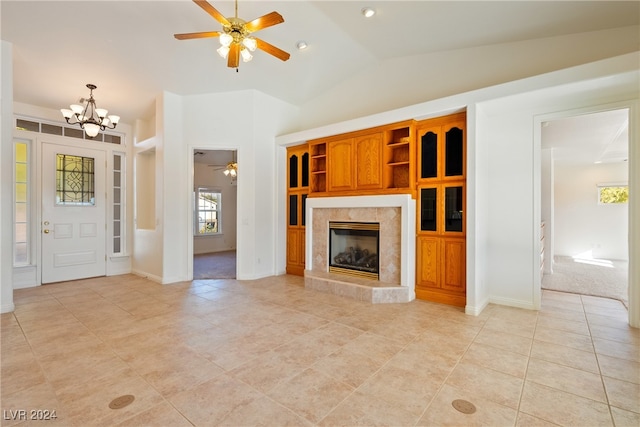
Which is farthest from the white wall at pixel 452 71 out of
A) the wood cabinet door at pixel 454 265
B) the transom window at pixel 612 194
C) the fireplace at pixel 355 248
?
the transom window at pixel 612 194

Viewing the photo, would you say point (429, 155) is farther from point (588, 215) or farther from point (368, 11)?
point (588, 215)

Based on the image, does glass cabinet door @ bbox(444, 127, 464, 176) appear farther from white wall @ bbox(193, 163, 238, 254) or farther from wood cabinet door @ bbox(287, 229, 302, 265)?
white wall @ bbox(193, 163, 238, 254)

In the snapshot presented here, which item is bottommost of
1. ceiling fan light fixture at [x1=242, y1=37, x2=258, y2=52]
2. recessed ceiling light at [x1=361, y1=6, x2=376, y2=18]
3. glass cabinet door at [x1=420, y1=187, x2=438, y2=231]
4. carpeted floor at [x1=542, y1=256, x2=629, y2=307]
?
carpeted floor at [x1=542, y1=256, x2=629, y2=307]

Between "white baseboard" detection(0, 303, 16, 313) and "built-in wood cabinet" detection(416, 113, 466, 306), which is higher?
"built-in wood cabinet" detection(416, 113, 466, 306)

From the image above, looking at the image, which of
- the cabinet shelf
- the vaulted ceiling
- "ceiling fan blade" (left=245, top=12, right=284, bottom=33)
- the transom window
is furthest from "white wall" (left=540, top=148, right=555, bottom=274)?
"ceiling fan blade" (left=245, top=12, right=284, bottom=33)

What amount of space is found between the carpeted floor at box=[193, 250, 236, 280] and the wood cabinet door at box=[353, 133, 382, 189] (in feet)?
10.3

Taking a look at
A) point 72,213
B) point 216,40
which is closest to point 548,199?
point 216,40

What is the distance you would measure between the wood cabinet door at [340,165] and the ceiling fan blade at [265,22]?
229cm

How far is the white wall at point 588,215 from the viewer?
7.99 metres

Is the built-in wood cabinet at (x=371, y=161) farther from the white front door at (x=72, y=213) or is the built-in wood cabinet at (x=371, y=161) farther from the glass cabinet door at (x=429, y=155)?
the white front door at (x=72, y=213)

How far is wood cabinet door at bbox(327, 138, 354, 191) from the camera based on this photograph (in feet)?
15.8

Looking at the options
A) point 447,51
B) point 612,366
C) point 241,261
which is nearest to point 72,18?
point 241,261

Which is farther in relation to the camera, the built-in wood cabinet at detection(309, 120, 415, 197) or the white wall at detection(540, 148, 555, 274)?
the white wall at detection(540, 148, 555, 274)

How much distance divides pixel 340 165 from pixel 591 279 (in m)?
5.18
